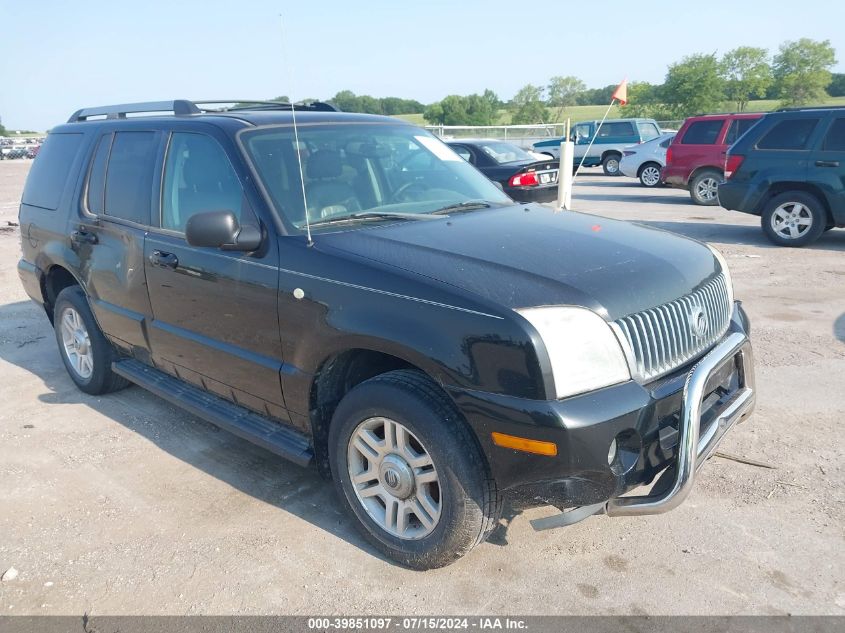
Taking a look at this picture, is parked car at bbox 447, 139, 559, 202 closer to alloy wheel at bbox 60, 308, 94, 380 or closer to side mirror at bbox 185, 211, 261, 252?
alloy wheel at bbox 60, 308, 94, 380

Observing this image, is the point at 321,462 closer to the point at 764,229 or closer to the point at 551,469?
the point at 551,469

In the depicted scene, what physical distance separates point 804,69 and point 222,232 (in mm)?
69717

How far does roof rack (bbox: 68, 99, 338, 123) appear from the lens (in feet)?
14.1

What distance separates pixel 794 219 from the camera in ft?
31.2

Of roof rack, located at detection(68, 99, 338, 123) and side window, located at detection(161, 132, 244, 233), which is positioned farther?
roof rack, located at detection(68, 99, 338, 123)

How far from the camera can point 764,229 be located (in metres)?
9.87

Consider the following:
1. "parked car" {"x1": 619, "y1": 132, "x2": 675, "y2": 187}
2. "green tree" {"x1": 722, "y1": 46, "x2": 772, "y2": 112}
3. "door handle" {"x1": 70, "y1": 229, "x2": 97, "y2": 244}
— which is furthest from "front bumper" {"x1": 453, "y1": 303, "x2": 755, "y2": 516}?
"green tree" {"x1": 722, "y1": 46, "x2": 772, "y2": 112}

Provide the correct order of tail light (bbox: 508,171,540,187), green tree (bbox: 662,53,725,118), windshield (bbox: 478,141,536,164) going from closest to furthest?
tail light (bbox: 508,171,540,187) < windshield (bbox: 478,141,536,164) < green tree (bbox: 662,53,725,118)

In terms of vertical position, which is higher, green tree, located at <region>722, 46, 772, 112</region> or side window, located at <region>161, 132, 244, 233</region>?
green tree, located at <region>722, 46, 772, 112</region>

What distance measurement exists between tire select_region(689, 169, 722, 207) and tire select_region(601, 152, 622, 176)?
29.8 feet

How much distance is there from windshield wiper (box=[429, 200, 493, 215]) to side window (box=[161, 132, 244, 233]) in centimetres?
105

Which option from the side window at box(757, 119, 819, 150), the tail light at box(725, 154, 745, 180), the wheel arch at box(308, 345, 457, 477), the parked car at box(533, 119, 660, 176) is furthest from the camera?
the parked car at box(533, 119, 660, 176)

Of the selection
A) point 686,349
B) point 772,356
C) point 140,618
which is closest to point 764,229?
point 772,356

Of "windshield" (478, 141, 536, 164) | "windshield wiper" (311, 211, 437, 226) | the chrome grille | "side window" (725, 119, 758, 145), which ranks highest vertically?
"side window" (725, 119, 758, 145)
